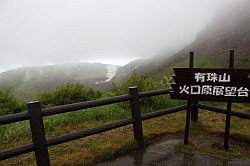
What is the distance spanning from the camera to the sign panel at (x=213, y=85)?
608 centimetres

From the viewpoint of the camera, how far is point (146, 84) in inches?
478

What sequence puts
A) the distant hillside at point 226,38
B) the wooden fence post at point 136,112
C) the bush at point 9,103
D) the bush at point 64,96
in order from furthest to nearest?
the distant hillside at point 226,38 → the bush at point 64,96 → the bush at point 9,103 → the wooden fence post at point 136,112

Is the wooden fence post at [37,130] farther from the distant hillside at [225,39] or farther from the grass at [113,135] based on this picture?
the distant hillside at [225,39]

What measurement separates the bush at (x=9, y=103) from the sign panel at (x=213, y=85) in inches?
377

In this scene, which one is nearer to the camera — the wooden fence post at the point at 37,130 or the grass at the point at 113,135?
the wooden fence post at the point at 37,130

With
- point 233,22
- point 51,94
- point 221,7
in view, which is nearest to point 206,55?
point 233,22

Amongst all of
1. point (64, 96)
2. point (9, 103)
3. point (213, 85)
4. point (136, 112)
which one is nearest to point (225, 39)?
point (64, 96)

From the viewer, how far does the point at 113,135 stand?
7.89 meters

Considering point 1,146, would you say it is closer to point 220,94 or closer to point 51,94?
point 220,94

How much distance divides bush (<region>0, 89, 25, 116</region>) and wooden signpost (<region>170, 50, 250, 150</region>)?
378 inches

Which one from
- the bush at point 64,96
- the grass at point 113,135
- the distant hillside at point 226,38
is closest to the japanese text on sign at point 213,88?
the grass at point 113,135

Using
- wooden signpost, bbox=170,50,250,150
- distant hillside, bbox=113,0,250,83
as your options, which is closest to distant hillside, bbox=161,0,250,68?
distant hillside, bbox=113,0,250,83

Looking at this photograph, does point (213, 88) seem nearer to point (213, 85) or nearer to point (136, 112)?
point (213, 85)

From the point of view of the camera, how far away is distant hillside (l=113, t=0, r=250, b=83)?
2395 inches
